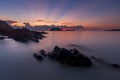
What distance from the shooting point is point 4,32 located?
5997 centimetres

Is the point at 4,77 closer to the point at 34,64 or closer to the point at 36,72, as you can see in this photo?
the point at 36,72

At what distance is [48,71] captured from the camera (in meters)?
16.5

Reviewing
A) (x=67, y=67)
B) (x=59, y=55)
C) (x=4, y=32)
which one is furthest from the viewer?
(x=4, y=32)

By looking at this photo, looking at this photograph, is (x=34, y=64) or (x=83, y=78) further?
(x=34, y=64)

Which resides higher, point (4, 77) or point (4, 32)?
point (4, 77)

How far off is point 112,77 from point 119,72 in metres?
1.80

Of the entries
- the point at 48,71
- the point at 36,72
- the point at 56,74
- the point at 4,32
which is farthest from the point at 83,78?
the point at 4,32

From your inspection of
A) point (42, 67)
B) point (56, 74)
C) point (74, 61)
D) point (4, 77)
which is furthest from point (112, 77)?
point (4, 77)

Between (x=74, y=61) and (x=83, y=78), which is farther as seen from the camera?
(x=74, y=61)

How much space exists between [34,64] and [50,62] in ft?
7.55

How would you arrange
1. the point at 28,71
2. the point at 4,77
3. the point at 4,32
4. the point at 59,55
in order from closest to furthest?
the point at 4,77, the point at 28,71, the point at 59,55, the point at 4,32

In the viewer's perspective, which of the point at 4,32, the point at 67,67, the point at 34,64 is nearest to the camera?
the point at 67,67

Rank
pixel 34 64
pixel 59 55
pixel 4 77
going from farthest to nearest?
pixel 59 55 → pixel 34 64 → pixel 4 77

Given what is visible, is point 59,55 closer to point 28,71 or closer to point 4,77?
point 28,71
